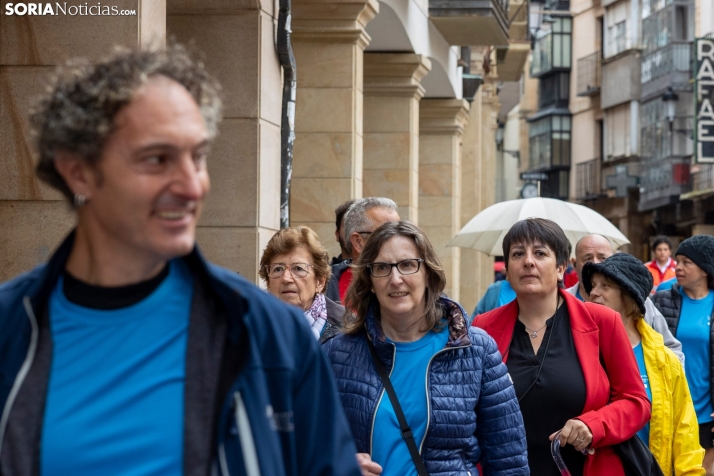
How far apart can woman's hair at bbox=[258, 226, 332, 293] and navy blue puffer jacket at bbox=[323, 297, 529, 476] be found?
154 centimetres

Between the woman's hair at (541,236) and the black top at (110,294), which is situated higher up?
the woman's hair at (541,236)

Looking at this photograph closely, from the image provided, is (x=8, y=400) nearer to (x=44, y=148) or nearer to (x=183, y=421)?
(x=183, y=421)

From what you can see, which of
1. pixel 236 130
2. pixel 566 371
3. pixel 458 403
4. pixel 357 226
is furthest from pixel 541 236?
pixel 236 130

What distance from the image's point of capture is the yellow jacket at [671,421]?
642cm

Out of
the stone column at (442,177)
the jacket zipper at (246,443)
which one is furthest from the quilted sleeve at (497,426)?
the stone column at (442,177)

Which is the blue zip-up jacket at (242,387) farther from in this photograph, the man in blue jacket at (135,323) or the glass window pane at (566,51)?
the glass window pane at (566,51)

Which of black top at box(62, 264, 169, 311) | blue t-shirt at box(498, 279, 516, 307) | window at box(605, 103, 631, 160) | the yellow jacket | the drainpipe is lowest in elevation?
the yellow jacket

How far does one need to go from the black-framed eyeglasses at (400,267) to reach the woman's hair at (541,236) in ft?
4.44

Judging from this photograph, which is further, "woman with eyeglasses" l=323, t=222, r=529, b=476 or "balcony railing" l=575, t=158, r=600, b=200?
"balcony railing" l=575, t=158, r=600, b=200

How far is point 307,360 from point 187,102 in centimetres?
54

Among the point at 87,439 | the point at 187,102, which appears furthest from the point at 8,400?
the point at 187,102

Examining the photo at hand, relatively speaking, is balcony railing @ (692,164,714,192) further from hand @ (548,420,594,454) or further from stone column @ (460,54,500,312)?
hand @ (548,420,594,454)

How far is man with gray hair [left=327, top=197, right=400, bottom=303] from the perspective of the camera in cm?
725

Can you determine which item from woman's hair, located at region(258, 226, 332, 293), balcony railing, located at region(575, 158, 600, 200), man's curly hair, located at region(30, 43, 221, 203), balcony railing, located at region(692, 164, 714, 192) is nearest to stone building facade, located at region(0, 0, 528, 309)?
man's curly hair, located at region(30, 43, 221, 203)
